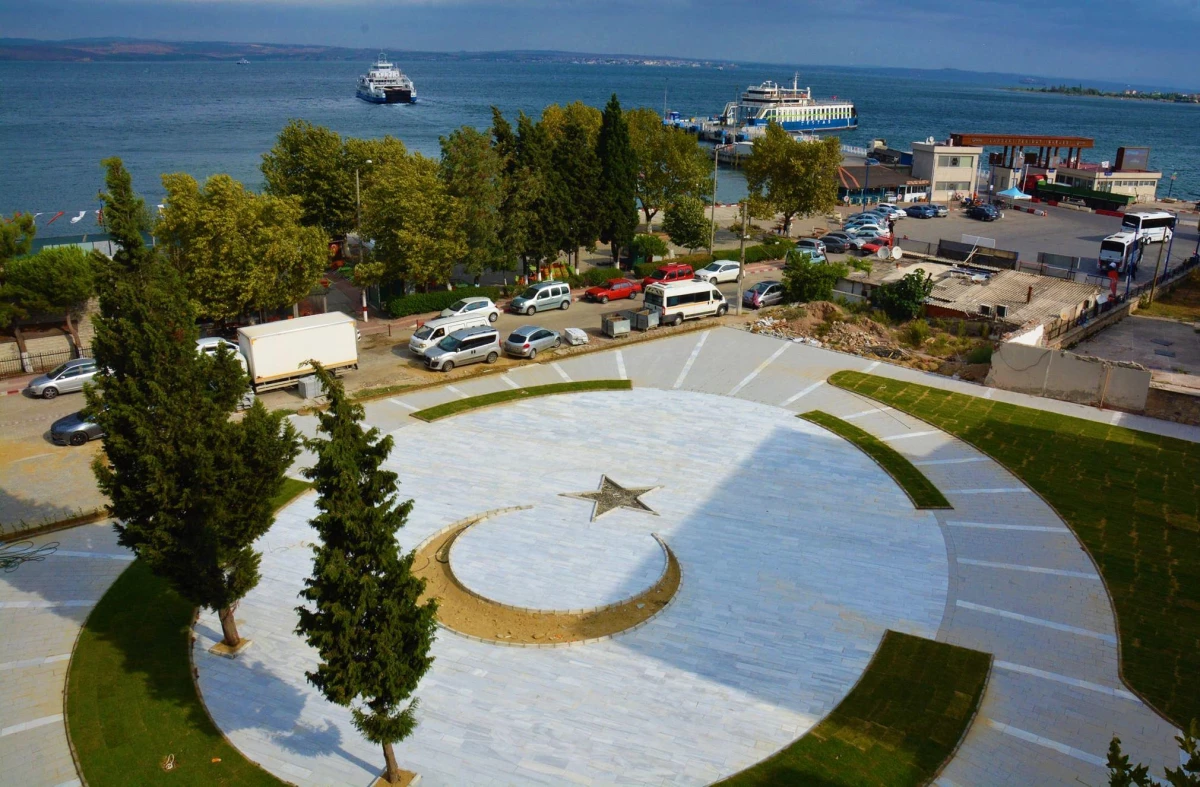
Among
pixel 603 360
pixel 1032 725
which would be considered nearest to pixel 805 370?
pixel 603 360

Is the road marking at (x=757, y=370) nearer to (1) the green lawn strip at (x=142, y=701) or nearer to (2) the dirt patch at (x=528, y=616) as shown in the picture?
(2) the dirt patch at (x=528, y=616)

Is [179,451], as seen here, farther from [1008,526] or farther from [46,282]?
[46,282]

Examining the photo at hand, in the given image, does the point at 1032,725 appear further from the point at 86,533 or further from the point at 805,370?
the point at 86,533

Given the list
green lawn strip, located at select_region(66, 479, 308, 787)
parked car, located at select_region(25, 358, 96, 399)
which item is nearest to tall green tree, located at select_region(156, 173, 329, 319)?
parked car, located at select_region(25, 358, 96, 399)

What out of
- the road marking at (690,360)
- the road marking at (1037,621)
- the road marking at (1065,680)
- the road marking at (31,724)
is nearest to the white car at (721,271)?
the road marking at (690,360)

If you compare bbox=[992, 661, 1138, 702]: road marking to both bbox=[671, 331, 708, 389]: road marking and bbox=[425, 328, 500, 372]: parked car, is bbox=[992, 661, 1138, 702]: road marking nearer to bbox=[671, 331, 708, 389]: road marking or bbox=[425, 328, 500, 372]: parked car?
bbox=[671, 331, 708, 389]: road marking
